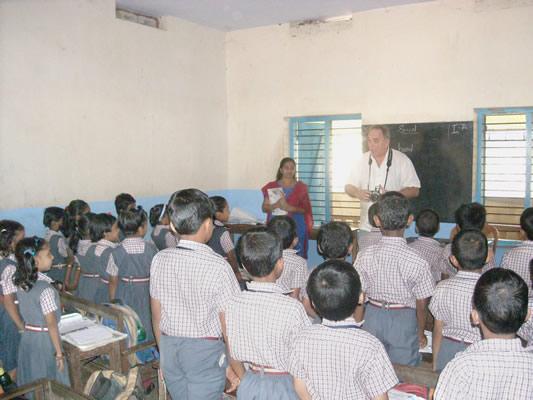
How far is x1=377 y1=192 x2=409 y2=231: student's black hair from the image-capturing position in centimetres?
254

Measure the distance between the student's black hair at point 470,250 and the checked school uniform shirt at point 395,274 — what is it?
205 millimetres

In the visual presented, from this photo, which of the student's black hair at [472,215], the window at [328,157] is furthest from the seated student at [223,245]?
the window at [328,157]

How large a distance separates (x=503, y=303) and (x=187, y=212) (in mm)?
1171

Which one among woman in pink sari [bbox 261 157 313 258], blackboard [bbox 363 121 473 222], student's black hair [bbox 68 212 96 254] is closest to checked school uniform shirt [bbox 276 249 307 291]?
student's black hair [bbox 68 212 96 254]

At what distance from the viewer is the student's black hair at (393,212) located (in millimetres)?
2539

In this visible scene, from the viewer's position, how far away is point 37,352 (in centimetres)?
270

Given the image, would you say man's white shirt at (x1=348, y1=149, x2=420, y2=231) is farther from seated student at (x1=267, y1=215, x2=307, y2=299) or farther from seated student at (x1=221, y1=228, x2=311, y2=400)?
seated student at (x1=221, y1=228, x2=311, y2=400)

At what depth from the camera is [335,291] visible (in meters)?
1.62

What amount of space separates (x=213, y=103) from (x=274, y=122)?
Result: 82 cm

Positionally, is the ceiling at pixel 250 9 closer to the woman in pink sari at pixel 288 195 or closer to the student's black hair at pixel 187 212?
the woman in pink sari at pixel 288 195

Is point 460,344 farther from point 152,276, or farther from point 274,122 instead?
point 274,122

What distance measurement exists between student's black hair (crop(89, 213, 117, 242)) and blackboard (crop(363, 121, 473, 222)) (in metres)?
3.29

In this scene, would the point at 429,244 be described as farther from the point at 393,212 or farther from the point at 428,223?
the point at 393,212

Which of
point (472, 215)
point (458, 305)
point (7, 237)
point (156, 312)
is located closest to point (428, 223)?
point (472, 215)
